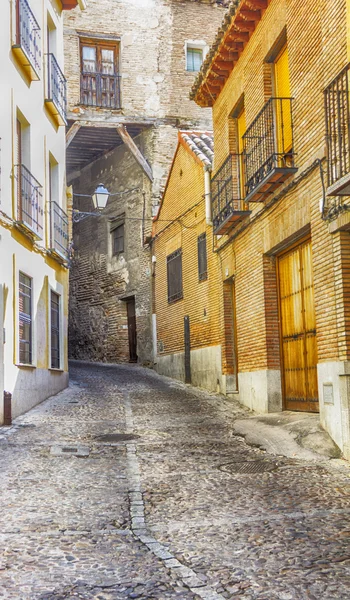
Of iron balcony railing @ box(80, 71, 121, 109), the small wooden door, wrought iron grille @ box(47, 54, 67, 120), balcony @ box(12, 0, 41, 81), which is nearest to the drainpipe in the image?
wrought iron grille @ box(47, 54, 67, 120)

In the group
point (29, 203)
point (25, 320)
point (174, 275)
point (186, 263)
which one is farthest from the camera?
point (174, 275)

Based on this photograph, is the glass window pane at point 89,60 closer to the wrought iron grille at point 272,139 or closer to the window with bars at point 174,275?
the window with bars at point 174,275

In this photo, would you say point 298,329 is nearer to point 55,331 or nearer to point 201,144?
point 55,331

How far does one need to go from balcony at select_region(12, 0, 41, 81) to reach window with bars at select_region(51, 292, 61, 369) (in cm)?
468

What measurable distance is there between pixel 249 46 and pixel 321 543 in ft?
31.7

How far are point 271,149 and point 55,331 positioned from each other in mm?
6799

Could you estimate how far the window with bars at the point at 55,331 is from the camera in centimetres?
1475

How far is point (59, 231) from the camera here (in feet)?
49.5

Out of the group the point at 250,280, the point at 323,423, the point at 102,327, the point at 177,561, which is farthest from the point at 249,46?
the point at 102,327

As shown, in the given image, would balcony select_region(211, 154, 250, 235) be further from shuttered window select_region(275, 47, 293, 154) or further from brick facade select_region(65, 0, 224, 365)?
brick facade select_region(65, 0, 224, 365)

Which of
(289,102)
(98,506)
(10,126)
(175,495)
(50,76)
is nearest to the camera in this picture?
(98,506)

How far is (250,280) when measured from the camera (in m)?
12.1

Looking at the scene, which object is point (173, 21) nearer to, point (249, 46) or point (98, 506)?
point (249, 46)

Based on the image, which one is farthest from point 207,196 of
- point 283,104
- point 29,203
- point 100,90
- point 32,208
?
point 100,90
